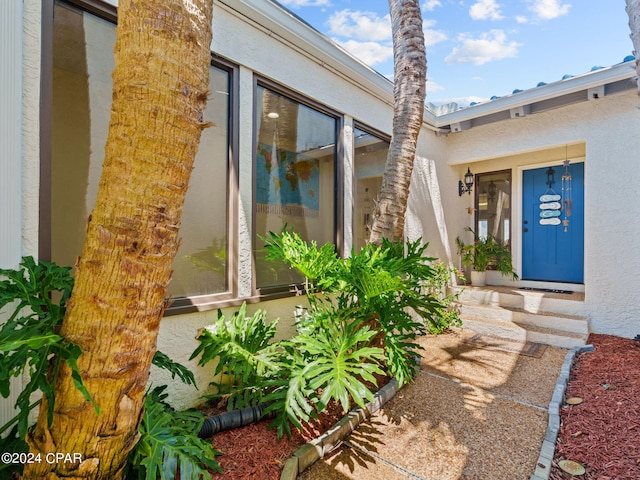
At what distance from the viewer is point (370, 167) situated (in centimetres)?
525

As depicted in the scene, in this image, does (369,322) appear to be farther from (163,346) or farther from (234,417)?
(163,346)

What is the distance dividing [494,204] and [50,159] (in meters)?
7.69

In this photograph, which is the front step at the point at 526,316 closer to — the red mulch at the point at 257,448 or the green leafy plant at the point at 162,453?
the red mulch at the point at 257,448

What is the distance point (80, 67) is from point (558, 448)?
483 cm

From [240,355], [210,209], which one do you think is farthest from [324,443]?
[210,209]

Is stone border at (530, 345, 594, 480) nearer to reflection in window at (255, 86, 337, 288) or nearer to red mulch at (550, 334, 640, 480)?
red mulch at (550, 334, 640, 480)

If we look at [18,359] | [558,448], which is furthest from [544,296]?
[18,359]

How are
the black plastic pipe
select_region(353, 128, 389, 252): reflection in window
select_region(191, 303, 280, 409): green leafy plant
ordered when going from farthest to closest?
select_region(353, 128, 389, 252): reflection in window → select_region(191, 303, 280, 409): green leafy plant → the black plastic pipe

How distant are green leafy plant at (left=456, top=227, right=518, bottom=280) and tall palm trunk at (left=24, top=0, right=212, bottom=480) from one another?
6.81m

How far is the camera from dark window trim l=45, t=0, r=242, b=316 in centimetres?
223

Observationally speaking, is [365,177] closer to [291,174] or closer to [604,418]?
[291,174]

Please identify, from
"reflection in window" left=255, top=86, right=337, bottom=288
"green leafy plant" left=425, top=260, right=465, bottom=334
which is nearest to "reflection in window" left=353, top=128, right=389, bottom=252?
"reflection in window" left=255, top=86, right=337, bottom=288

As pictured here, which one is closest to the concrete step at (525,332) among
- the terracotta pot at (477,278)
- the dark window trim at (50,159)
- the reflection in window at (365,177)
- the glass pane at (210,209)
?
the terracotta pot at (477,278)

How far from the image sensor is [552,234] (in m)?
6.43
